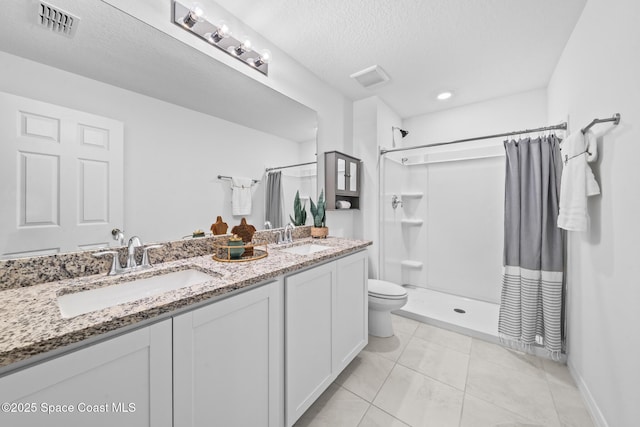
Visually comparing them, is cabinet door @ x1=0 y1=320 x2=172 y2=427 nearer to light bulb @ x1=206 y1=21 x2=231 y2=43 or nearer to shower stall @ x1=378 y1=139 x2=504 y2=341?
light bulb @ x1=206 y1=21 x2=231 y2=43

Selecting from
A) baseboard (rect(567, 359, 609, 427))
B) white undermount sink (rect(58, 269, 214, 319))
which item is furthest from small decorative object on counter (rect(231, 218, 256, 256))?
baseboard (rect(567, 359, 609, 427))

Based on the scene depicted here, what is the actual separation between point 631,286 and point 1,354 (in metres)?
1.96

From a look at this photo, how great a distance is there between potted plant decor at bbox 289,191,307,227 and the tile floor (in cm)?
113

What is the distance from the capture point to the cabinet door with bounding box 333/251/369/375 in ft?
4.81

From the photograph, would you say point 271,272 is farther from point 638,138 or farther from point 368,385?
point 638,138

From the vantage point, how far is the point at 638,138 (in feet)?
3.03

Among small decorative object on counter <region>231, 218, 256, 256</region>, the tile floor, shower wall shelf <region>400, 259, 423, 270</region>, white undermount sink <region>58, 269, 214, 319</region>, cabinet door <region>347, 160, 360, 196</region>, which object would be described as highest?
cabinet door <region>347, 160, 360, 196</region>

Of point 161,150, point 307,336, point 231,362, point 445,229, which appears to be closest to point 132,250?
point 161,150

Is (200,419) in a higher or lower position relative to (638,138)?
lower

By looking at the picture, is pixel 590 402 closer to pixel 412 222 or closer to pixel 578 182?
pixel 578 182

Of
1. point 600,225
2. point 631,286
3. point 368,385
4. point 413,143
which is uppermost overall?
point 413,143

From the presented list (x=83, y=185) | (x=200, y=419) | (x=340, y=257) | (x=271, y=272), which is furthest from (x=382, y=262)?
(x=83, y=185)

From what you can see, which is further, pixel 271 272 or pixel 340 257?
pixel 340 257

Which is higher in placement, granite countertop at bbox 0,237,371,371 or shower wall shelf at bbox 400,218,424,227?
shower wall shelf at bbox 400,218,424,227
